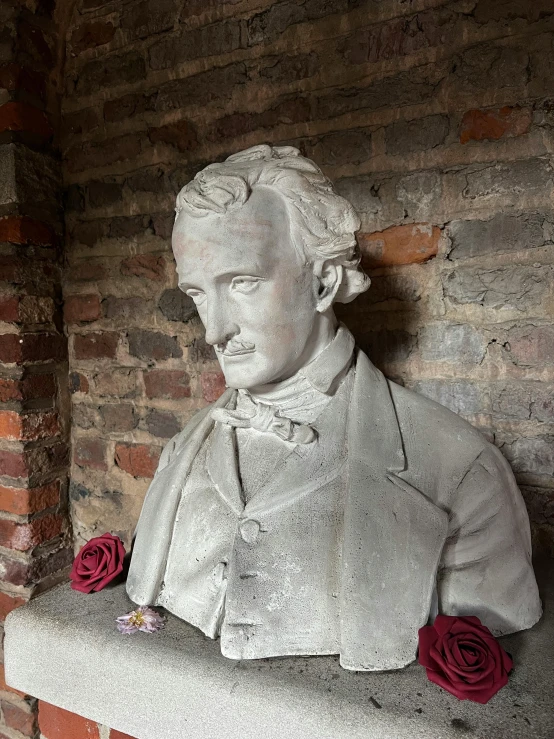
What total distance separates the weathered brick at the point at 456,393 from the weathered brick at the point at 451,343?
62 mm

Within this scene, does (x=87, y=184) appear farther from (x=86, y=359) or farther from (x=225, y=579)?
(x=225, y=579)

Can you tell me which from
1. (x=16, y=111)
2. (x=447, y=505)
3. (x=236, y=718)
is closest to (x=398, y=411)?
(x=447, y=505)

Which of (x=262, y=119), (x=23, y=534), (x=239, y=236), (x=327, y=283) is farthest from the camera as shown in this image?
(x=23, y=534)

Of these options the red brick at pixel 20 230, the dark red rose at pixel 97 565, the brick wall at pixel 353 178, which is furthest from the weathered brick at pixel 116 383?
the dark red rose at pixel 97 565

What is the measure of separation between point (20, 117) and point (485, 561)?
6.17 feet

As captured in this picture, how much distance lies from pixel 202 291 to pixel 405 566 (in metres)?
0.62

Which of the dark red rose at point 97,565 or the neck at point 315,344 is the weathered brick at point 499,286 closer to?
the neck at point 315,344

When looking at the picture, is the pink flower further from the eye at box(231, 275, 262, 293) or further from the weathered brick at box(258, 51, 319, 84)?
the weathered brick at box(258, 51, 319, 84)

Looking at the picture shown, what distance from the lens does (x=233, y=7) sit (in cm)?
162

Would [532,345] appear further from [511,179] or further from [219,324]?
[219,324]

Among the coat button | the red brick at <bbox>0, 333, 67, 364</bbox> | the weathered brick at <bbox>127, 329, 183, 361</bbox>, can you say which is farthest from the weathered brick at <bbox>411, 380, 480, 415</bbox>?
the red brick at <bbox>0, 333, 67, 364</bbox>

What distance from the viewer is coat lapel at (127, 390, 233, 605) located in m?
1.12

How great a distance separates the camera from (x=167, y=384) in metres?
1.85

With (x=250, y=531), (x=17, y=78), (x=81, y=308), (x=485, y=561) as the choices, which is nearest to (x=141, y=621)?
(x=250, y=531)
